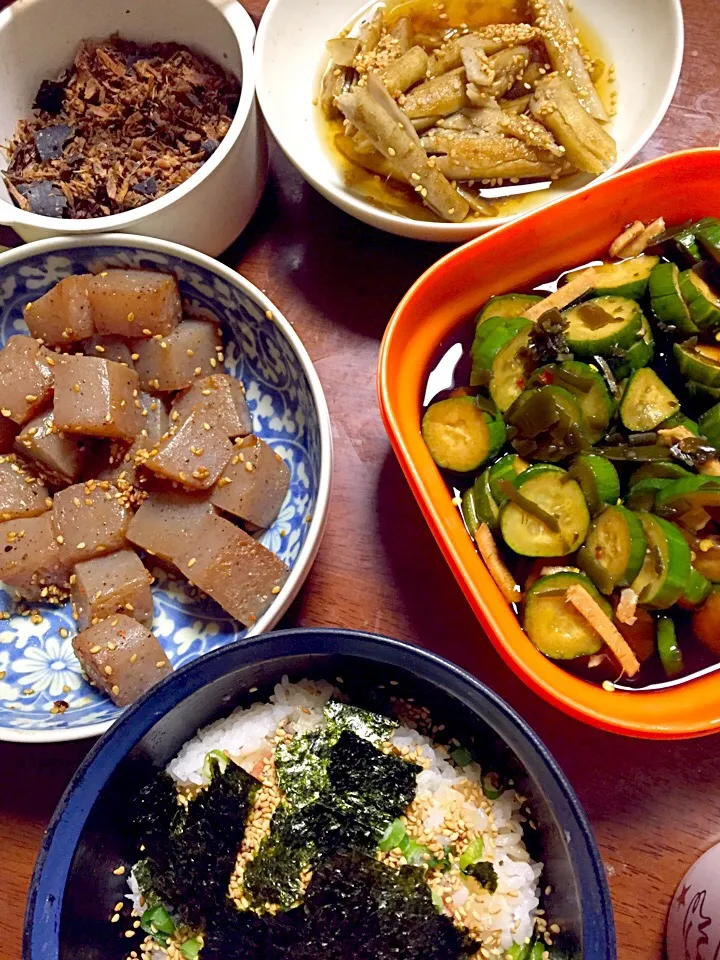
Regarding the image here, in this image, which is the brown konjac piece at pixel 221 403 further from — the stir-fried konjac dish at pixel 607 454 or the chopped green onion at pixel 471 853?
the chopped green onion at pixel 471 853

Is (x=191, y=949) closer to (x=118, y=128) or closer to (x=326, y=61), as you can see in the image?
(x=118, y=128)

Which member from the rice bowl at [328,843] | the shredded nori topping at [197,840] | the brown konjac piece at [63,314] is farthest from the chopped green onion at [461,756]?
the brown konjac piece at [63,314]

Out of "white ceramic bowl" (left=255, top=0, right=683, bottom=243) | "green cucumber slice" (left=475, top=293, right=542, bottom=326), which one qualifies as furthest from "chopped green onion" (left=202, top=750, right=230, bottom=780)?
"white ceramic bowl" (left=255, top=0, right=683, bottom=243)

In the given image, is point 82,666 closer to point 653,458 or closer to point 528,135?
point 653,458

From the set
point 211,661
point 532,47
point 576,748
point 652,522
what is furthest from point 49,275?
point 576,748

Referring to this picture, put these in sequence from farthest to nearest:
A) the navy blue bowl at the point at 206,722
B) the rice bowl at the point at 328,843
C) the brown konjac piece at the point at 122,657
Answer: the brown konjac piece at the point at 122,657, the rice bowl at the point at 328,843, the navy blue bowl at the point at 206,722

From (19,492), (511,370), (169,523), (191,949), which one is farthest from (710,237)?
(191,949)
